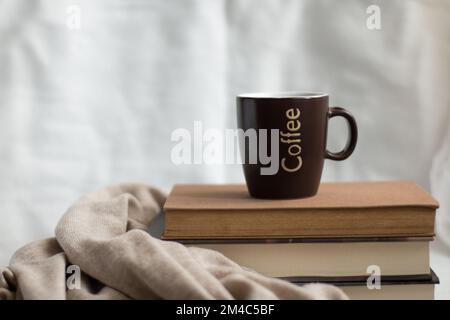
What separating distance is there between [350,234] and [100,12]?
73 centimetres

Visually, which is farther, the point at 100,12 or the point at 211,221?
the point at 100,12

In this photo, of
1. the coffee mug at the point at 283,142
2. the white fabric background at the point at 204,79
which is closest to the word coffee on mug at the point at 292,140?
the coffee mug at the point at 283,142

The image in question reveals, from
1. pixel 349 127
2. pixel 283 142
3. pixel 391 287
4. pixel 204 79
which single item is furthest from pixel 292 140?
pixel 204 79

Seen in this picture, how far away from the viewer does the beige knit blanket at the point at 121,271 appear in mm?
867

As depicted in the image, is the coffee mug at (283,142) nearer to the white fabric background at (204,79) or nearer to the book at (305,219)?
the book at (305,219)

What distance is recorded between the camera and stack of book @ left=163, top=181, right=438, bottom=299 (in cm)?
99

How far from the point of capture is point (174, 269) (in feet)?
2.86

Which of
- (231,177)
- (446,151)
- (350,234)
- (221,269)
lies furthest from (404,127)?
(221,269)

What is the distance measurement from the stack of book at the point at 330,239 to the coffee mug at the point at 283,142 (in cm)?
5

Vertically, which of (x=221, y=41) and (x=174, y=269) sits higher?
(x=221, y=41)

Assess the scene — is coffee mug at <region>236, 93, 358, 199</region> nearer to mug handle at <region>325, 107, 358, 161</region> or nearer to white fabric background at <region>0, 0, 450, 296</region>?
mug handle at <region>325, 107, 358, 161</region>

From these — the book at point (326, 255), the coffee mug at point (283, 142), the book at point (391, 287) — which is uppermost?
the coffee mug at point (283, 142)

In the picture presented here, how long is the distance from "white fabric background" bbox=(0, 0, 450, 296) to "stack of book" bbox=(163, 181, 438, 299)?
1.72 ft

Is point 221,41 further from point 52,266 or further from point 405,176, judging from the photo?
point 52,266
